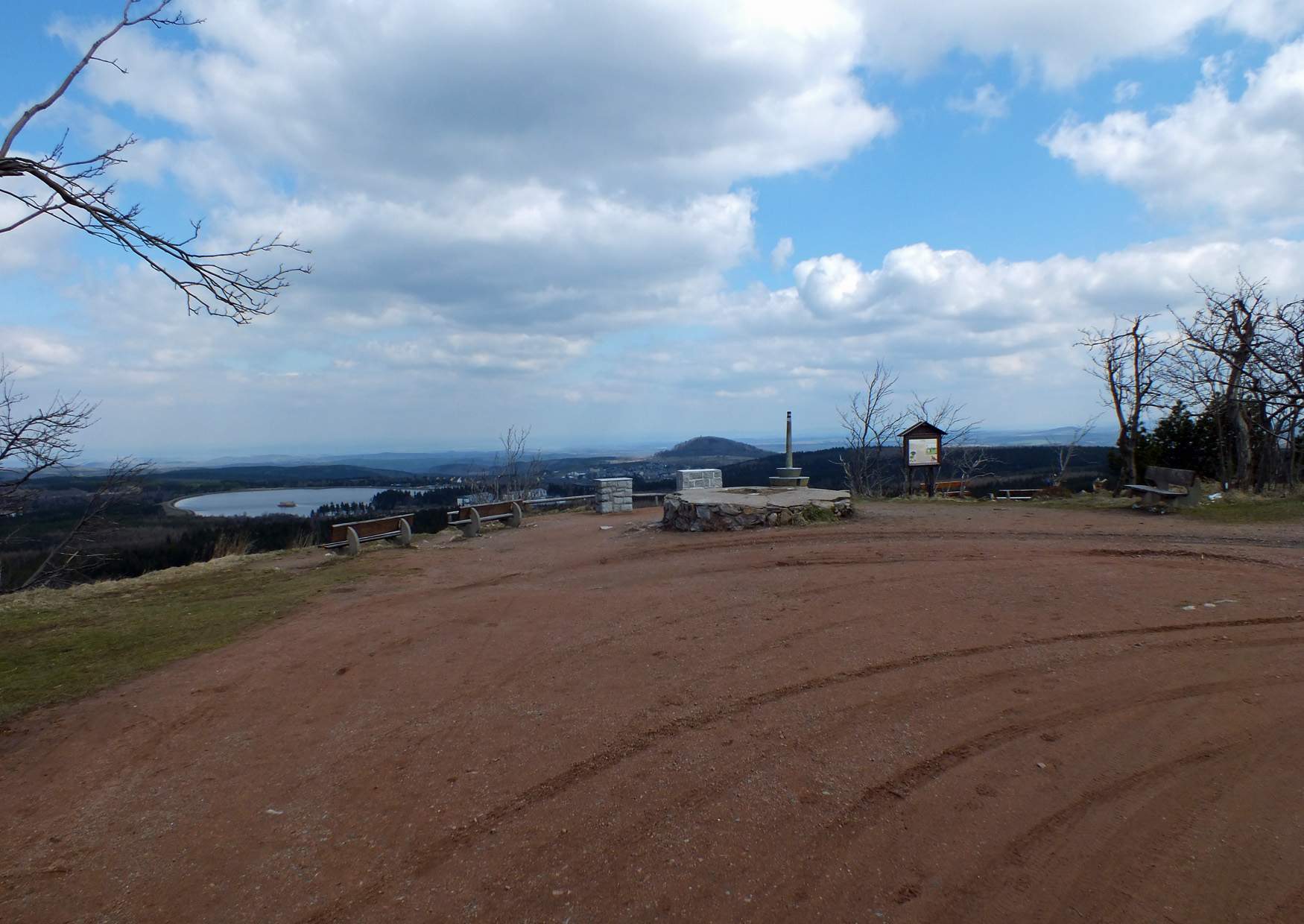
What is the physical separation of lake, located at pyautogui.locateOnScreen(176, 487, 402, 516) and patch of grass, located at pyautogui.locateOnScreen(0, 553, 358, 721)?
26.0 meters

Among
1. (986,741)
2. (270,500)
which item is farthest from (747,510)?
(270,500)

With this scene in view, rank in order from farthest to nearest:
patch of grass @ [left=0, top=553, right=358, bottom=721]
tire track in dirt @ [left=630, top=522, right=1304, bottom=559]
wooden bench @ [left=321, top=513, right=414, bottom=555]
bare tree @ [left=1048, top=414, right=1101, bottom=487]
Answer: bare tree @ [left=1048, top=414, right=1101, bottom=487]
wooden bench @ [left=321, top=513, right=414, bottom=555]
tire track in dirt @ [left=630, top=522, right=1304, bottom=559]
patch of grass @ [left=0, top=553, right=358, bottom=721]

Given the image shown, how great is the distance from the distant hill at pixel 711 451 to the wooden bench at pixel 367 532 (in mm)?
49388

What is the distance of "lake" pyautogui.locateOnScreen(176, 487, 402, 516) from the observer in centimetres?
3753

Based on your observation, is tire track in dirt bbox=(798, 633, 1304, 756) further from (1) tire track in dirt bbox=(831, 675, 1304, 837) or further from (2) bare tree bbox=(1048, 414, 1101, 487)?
(2) bare tree bbox=(1048, 414, 1101, 487)

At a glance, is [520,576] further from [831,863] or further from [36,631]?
[831,863]

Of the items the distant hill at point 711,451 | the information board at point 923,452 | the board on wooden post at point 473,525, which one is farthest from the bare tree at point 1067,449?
the distant hill at point 711,451

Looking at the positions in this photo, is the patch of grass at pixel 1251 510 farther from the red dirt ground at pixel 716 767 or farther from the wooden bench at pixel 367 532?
the wooden bench at pixel 367 532

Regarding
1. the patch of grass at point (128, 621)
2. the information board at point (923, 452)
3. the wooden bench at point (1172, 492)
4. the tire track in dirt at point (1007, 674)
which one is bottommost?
the patch of grass at point (128, 621)

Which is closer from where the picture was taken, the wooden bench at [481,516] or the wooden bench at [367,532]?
the wooden bench at [367,532]

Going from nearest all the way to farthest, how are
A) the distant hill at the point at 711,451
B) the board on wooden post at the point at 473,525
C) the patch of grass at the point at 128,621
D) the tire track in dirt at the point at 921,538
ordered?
the patch of grass at the point at 128,621, the tire track in dirt at the point at 921,538, the board on wooden post at the point at 473,525, the distant hill at the point at 711,451

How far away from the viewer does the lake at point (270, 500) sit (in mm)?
37531

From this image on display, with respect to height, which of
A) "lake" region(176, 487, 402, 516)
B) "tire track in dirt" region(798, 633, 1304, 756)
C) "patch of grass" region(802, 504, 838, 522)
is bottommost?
"lake" region(176, 487, 402, 516)

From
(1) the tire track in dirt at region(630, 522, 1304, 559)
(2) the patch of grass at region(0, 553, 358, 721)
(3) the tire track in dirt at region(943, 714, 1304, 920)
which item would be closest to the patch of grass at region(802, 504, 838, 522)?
(1) the tire track in dirt at region(630, 522, 1304, 559)
